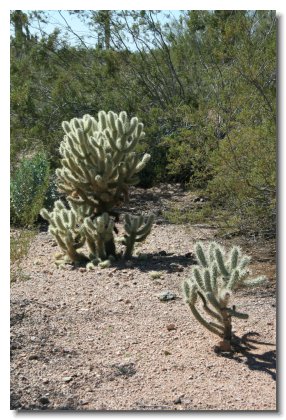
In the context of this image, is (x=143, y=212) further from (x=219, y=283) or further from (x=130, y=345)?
(x=219, y=283)

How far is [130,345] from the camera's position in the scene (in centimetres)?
449

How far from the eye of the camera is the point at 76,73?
26.3 ft

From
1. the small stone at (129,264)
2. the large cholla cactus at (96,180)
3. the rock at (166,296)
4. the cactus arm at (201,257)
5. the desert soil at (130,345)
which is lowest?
the desert soil at (130,345)

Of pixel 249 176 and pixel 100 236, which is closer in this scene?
pixel 249 176

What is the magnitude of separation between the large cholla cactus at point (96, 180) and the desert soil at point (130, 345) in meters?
0.25

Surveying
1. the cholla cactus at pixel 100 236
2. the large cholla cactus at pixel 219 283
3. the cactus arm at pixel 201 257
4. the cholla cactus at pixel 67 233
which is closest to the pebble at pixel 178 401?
the large cholla cactus at pixel 219 283

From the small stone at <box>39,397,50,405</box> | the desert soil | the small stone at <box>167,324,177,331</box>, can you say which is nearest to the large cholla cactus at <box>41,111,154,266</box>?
the desert soil

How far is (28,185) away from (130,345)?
3225 mm

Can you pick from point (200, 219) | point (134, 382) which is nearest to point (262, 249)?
point (200, 219)

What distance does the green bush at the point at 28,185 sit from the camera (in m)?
7.18

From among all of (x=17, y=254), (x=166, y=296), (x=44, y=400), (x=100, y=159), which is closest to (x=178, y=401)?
(x=44, y=400)

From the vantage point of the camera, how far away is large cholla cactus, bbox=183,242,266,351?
13.9ft

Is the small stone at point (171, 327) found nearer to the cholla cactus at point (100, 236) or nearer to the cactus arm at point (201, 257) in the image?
the cactus arm at point (201, 257)

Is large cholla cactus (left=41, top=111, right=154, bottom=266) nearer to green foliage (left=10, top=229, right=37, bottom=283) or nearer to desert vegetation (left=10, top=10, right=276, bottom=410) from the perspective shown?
desert vegetation (left=10, top=10, right=276, bottom=410)
